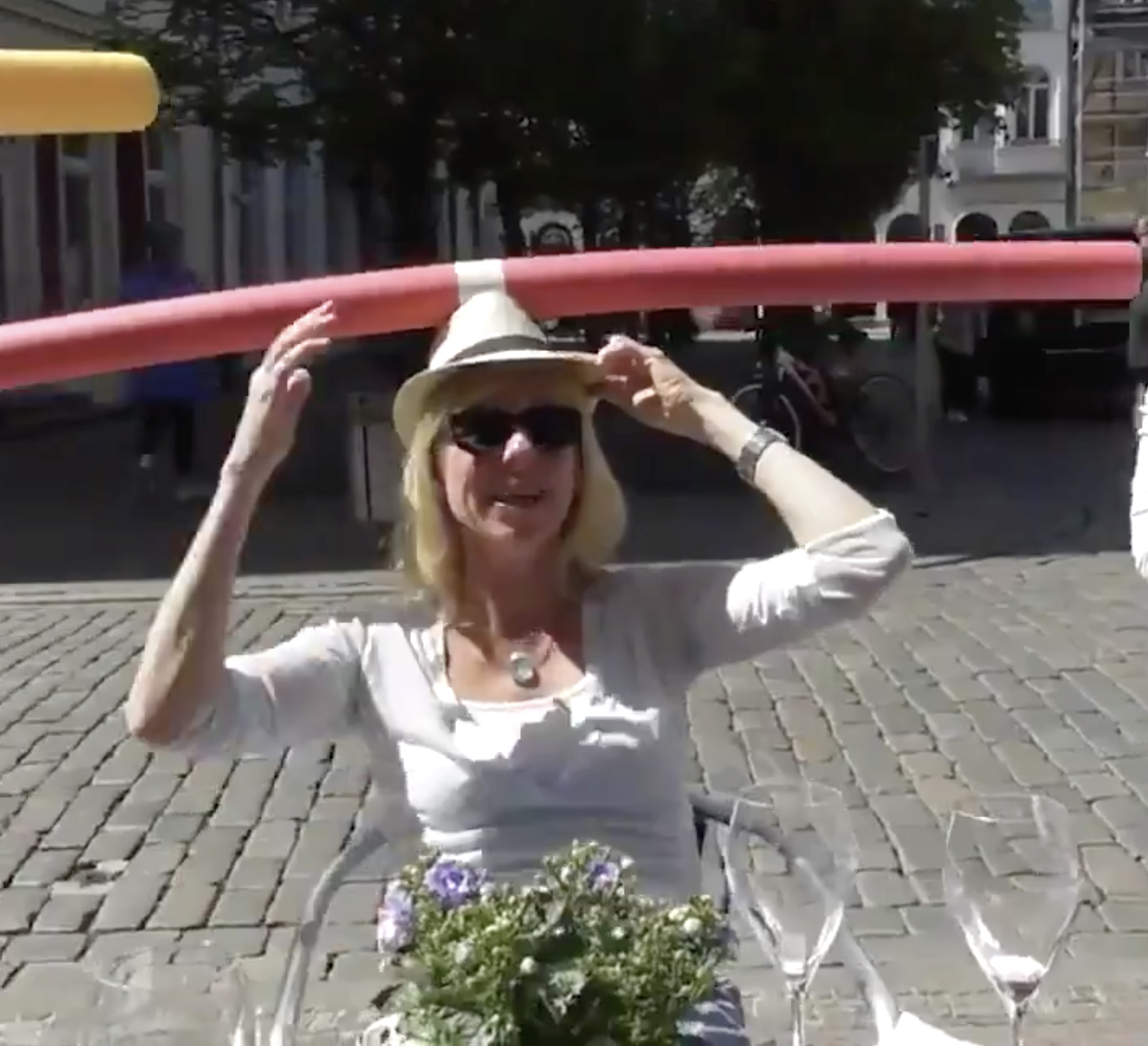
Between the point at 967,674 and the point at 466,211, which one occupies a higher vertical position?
the point at 466,211

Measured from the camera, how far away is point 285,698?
109 inches

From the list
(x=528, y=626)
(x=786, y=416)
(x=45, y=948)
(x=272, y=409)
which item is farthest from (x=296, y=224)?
(x=272, y=409)

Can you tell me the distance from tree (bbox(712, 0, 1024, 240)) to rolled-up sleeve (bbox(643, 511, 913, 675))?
11421 millimetres

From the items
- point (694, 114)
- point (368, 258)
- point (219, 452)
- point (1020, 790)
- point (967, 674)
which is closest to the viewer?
point (1020, 790)

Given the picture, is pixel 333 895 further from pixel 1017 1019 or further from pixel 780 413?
pixel 780 413

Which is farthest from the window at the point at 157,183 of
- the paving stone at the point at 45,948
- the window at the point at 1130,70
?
the window at the point at 1130,70

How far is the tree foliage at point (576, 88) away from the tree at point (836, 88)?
0.02 metres

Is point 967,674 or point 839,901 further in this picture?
point 967,674

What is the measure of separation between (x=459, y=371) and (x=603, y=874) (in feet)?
2.82

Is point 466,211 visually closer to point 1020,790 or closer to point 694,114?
point 694,114

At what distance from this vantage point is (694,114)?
14008 millimetres

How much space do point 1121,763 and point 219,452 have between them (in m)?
11.3

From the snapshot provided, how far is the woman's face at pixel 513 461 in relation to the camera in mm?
2717

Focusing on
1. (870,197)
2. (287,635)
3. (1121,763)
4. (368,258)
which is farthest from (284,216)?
(1121,763)
